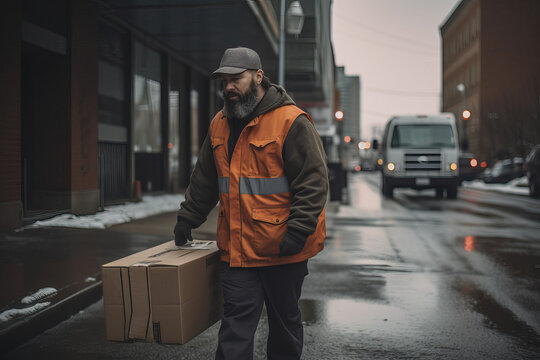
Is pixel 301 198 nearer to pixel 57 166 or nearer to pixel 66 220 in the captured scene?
pixel 66 220

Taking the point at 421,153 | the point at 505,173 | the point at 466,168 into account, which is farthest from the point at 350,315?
the point at 466,168

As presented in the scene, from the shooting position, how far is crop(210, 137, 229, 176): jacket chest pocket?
339 cm

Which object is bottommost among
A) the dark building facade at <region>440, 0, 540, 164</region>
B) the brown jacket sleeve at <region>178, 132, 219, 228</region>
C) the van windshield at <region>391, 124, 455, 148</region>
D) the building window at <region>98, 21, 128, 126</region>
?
the brown jacket sleeve at <region>178, 132, 219, 228</region>

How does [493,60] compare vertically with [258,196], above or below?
above

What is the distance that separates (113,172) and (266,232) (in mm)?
12424

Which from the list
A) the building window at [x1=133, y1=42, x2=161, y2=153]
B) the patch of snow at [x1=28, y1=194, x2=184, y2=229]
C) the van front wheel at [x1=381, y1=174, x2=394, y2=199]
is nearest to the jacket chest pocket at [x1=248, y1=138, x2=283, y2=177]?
the patch of snow at [x1=28, y1=194, x2=184, y2=229]

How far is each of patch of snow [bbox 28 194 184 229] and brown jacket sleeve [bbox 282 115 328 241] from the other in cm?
798

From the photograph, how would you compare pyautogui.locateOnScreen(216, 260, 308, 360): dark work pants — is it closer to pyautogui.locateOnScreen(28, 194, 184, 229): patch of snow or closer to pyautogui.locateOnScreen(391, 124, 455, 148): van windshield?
pyautogui.locateOnScreen(28, 194, 184, 229): patch of snow

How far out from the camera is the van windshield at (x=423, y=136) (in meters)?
21.9

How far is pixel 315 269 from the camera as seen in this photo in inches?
307

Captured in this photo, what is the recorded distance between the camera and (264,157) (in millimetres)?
3289

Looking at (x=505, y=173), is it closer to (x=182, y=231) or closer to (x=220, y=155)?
(x=182, y=231)

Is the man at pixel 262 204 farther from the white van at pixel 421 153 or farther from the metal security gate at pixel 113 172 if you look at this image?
the white van at pixel 421 153

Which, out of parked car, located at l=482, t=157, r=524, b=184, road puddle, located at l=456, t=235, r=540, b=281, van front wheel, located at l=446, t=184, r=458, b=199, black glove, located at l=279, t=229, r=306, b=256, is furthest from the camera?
parked car, located at l=482, t=157, r=524, b=184
